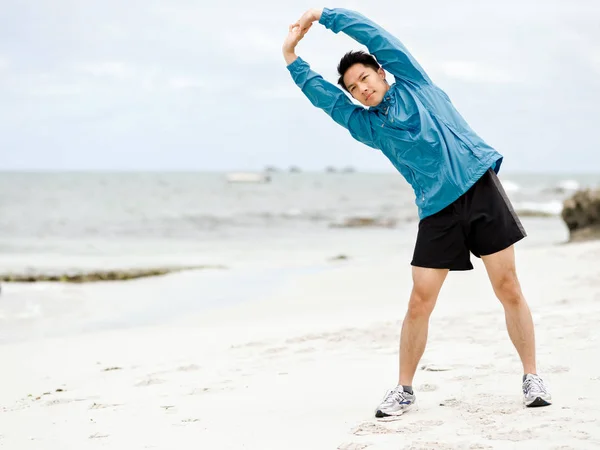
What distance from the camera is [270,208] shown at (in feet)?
124

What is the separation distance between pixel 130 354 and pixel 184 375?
1397mm

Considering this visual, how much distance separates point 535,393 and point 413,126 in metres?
1.42

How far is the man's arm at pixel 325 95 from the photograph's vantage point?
359 centimetres

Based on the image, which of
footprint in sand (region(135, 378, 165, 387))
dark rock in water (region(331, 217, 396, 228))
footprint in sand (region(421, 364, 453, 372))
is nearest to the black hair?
footprint in sand (region(421, 364, 453, 372))

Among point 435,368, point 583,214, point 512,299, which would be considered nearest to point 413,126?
point 512,299

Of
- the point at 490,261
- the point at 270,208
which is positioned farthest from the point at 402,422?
the point at 270,208

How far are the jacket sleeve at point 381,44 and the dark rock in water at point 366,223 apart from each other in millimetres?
22952

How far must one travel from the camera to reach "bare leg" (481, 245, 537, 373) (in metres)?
3.42

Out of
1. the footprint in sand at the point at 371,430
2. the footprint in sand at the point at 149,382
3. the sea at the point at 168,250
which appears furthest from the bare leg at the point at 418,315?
the sea at the point at 168,250

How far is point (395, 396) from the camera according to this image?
3.53 m

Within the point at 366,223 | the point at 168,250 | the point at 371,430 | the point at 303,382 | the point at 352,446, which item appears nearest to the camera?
the point at 352,446

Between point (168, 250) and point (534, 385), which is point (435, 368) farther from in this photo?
point (168, 250)

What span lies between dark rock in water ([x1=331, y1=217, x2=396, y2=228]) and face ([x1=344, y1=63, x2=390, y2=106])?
22.9 metres

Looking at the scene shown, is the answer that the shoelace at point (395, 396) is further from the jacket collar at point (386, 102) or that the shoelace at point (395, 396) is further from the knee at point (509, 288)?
the jacket collar at point (386, 102)
